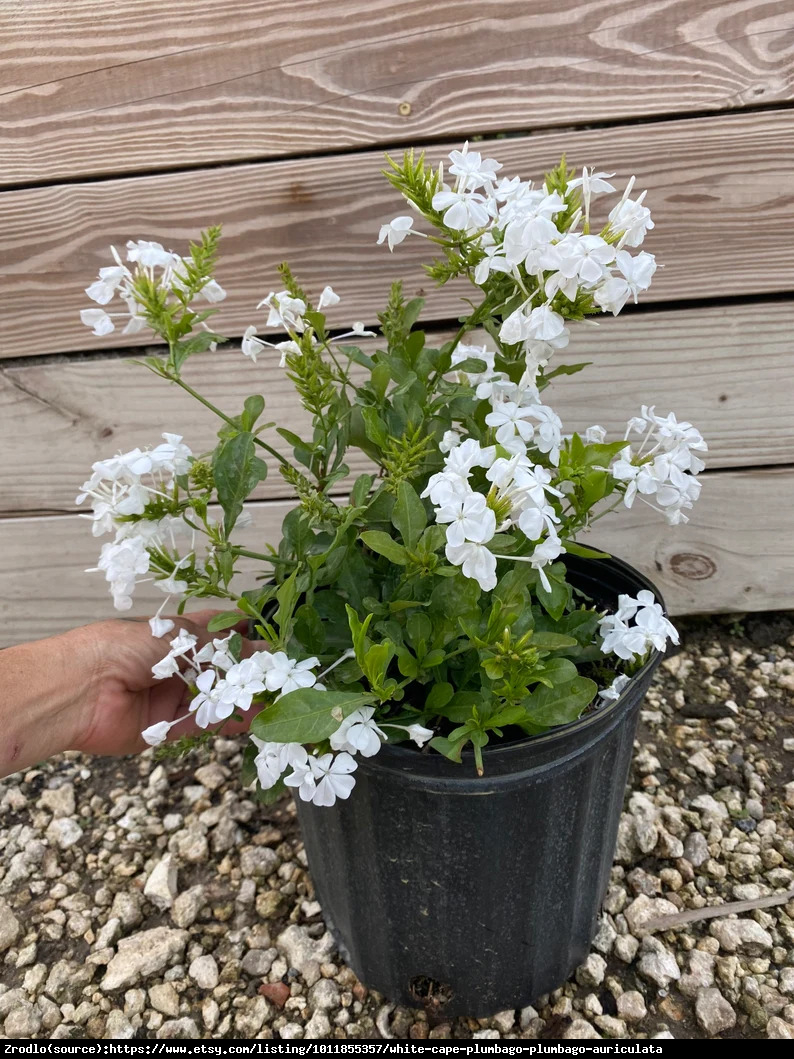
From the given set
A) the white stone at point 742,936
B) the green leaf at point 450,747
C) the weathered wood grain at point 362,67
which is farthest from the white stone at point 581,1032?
the weathered wood grain at point 362,67

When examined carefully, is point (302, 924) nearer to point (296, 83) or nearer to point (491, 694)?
point (491, 694)

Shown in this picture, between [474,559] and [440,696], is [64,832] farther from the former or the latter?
[474,559]

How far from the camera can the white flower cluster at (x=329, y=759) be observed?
93cm

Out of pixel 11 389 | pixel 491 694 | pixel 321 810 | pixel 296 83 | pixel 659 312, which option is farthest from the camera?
pixel 11 389

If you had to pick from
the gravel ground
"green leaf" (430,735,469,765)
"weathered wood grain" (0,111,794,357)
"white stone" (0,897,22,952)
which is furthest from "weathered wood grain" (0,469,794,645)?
"green leaf" (430,735,469,765)

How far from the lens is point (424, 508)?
3.28ft

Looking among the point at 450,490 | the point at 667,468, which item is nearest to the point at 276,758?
the point at 450,490

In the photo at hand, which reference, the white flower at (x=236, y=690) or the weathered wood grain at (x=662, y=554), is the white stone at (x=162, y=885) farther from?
the white flower at (x=236, y=690)

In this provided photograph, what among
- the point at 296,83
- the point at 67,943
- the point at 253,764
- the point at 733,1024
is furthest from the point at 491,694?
the point at 296,83

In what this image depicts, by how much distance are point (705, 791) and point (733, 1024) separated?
1.60 feet

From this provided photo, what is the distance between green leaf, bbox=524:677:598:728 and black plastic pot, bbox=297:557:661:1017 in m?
0.04

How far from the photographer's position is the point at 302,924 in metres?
1.55

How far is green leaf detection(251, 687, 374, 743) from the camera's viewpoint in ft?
2.85

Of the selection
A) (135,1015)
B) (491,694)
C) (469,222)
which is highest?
(469,222)
